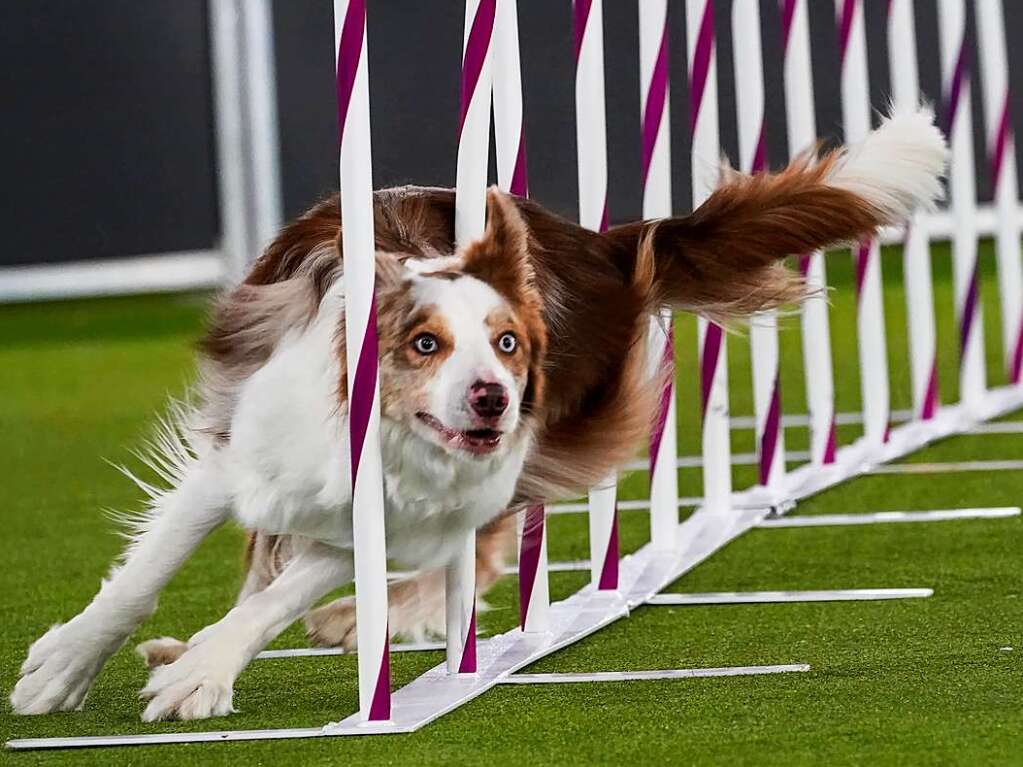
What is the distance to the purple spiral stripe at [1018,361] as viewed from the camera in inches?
261

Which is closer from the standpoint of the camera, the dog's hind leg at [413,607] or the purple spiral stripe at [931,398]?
the dog's hind leg at [413,607]

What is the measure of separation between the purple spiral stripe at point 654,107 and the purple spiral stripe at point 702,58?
12.1 inches

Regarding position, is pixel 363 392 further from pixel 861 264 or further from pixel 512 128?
pixel 861 264

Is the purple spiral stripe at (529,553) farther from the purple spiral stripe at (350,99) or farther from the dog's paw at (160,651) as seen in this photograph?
the purple spiral stripe at (350,99)

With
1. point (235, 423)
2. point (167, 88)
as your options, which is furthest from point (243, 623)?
point (167, 88)

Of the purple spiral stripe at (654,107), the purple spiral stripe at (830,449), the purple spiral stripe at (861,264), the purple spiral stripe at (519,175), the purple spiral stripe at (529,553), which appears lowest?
the purple spiral stripe at (830,449)

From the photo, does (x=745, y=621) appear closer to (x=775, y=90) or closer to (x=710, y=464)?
(x=710, y=464)

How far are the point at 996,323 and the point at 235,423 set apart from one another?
6.21 metres

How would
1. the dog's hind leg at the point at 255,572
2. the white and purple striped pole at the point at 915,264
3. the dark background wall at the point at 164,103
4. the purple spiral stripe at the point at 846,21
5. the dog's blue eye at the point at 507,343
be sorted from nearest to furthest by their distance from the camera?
the dog's blue eye at the point at 507,343
the dog's hind leg at the point at 255,572
the purple spiral stripe at the point at 846,21
the white and purple striped pole at the point at 915,264
the dark background wall at the point at 164,103

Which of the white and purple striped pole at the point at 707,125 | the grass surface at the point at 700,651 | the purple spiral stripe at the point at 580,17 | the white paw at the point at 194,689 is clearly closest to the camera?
the grass surface at the point at 700,651

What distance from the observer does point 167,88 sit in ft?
34.9

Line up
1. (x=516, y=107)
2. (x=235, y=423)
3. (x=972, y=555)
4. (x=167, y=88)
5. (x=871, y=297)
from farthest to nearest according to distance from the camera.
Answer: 1. (x=167, y=88)
2. (x=871, y=297)
3. (x=972, y=555)
4. (x=516, y=107)
5. (x=235, y=423)

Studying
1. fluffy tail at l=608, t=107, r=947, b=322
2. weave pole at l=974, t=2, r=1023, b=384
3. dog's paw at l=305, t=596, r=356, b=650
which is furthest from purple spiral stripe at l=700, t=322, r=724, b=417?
weave pole at l=974, t=2, r=1023, b=384

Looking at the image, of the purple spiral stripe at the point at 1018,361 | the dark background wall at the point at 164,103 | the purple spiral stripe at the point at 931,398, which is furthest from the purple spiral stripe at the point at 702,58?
the dark background wall at the point at 164,103
